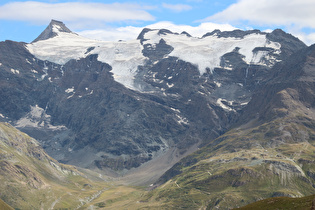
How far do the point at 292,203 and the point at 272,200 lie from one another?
39.5 feet

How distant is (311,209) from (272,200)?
2537 centimetres

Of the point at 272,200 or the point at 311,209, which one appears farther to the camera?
Result: the point at 272,200

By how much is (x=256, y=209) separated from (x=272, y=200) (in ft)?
30.5

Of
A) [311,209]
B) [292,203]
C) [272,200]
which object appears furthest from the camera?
[272,200]

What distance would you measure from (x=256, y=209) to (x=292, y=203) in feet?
45.0

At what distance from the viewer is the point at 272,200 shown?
561ft

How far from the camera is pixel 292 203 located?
160m

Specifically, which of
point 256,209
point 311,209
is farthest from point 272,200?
point 311,209

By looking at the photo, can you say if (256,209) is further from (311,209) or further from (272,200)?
(311,209)

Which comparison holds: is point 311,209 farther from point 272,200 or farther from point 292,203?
point 272,200

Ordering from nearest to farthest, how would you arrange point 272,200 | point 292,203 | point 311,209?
point 311,209, point 292,203, point 272,200

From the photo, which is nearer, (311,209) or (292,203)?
(311,209)

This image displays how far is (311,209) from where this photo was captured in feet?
481

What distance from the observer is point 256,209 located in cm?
16600
